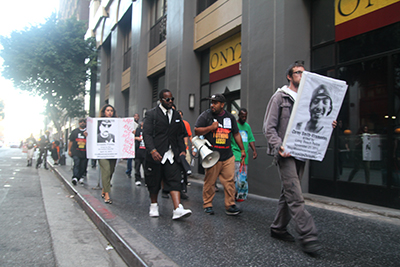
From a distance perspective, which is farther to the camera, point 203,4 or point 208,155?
point 203,4

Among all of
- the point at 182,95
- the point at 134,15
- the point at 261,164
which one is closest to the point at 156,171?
the point at 261,164

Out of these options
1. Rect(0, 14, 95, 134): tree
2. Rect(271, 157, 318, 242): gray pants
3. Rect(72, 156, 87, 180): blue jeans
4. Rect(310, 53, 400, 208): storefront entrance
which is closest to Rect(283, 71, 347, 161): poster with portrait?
Rect(271, 157, 318, 242): gray pants

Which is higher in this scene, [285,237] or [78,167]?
[78,167]

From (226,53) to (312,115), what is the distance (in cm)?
708

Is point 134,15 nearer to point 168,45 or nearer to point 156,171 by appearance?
point 168,45

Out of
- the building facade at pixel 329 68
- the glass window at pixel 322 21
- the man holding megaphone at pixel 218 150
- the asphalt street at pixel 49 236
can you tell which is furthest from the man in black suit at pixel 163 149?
the glass window at pixel 322 21

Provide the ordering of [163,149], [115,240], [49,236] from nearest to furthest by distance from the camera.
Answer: [115,240] < [49,236] < [163,149]

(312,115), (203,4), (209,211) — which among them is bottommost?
(209,211)

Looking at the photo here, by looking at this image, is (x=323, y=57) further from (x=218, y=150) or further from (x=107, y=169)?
(x=107, y=169)

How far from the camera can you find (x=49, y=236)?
168 inches

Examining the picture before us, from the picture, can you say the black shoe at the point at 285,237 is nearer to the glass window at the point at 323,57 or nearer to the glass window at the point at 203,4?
the glass window at the point at 323,57

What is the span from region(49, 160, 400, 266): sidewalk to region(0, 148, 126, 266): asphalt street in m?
0.18

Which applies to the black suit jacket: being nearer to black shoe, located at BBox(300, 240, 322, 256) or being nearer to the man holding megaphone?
the man holding megaphone

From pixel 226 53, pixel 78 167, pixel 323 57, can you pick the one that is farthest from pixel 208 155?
pixel 226 53
